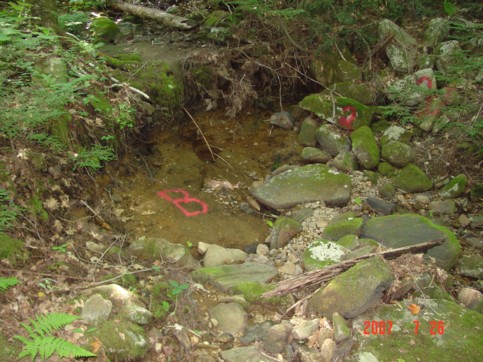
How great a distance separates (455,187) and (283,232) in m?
2.19

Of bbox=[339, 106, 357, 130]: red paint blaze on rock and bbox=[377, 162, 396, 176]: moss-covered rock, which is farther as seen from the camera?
bbox=[339, 106, 357, 130]: red paint blaze on rock

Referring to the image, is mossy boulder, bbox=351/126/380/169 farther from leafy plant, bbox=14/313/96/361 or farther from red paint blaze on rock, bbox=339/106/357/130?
leafy plant, bbox=14/313/96/361

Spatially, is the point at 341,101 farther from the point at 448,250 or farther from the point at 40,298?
the point at 40,298

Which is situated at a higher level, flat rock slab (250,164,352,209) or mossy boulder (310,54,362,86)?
mossy boulder (310,54,362,86)

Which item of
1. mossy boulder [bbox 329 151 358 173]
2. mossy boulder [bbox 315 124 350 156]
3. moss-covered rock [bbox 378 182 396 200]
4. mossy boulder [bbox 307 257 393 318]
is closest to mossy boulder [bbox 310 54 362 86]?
mossy boulder [bbox 315 124 350 156]

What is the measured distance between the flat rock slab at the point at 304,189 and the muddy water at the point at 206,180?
264 millimetres

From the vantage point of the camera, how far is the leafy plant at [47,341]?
195 cm

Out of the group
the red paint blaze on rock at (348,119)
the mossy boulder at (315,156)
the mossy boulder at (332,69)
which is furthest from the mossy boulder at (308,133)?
the mossy boulder at (332,69)

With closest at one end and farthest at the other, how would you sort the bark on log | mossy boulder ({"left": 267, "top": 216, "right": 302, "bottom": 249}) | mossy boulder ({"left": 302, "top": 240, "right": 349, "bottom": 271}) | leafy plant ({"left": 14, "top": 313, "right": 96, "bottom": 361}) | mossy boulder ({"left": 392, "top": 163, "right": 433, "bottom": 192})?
leafy plant ({"left": 14, "top": 313, "right": 96, "bottom": 361}) < mossy boulder ({"left": 302, "top": 240, "right": 349, "bottom": 271}) < mossy boulder ({"left": 267, "top": 216, "right": 302, "bottom": 249}) < mossy boulder ({"left": 392, "top": 163, "right": 433, "bottom": 192}) < the bark on log

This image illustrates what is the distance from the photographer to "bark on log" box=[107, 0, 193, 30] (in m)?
6.59

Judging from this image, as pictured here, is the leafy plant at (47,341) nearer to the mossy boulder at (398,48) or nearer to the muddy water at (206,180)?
the muddy water at (206,180)

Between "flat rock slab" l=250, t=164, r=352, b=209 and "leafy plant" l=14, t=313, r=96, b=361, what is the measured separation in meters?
2.92

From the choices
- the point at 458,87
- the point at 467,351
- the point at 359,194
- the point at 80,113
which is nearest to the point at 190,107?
the point at 80,113

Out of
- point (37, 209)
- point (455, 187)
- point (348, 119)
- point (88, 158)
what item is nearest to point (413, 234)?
point (455, 187)
